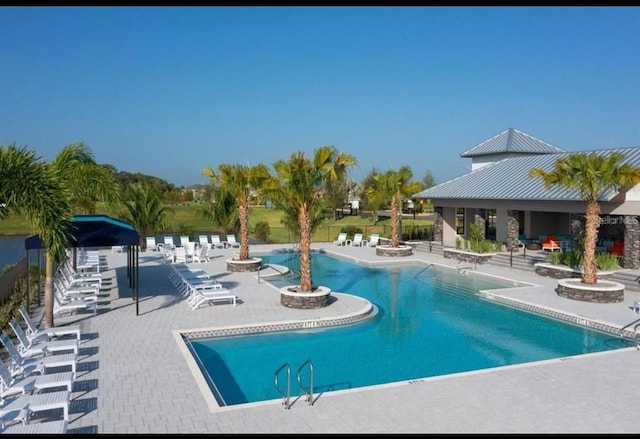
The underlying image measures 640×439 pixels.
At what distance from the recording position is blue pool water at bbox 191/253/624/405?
1026 centimetres

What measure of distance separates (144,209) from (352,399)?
24.8 metres

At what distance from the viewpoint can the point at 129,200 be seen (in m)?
30.6

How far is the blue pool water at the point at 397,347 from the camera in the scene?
10258 mm

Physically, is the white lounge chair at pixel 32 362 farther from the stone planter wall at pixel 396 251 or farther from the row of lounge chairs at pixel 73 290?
the stone planter wall at pixel 396 251

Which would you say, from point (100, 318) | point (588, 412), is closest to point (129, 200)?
point (100, 318)

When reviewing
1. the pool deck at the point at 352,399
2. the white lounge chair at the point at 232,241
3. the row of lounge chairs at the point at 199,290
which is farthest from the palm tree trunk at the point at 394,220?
the pool deck at the point at 352,399

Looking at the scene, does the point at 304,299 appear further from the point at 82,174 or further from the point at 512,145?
the point at 512,145

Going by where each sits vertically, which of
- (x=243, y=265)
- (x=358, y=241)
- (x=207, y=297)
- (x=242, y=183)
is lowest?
(x=207, y=297)

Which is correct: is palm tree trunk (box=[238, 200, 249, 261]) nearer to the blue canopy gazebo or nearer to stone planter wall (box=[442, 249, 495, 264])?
the blue canopy gazebo

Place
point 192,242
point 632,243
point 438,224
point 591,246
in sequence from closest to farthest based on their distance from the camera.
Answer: point 591,246
point 632,243
point 192,242
point 438,224

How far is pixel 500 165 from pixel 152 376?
26.3 m

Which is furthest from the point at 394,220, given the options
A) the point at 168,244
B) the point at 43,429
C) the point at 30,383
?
the point at 43,429

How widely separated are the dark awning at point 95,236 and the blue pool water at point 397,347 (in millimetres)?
3182

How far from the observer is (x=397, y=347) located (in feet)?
40.2
